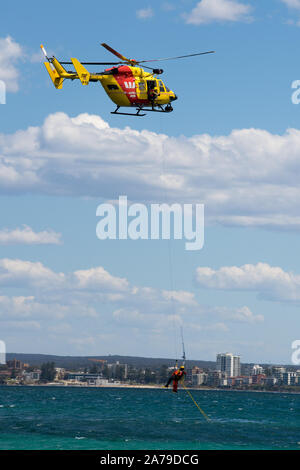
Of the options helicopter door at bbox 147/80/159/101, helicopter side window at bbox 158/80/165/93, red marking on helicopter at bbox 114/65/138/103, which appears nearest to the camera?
red marking on helicopter at bbox 114/65/138/103

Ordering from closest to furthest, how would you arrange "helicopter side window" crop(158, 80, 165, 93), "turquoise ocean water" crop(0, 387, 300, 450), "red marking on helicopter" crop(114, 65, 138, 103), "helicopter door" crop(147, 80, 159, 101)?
"red marking on helicopter" crop(114, 65, 138, 103)
"helicopter door" crop(147, 80, 159, 101)
"helicopter side window" crop(158, 80, 165, 93)
"turquoise ocean water" crop(0, 387, 300, 450)

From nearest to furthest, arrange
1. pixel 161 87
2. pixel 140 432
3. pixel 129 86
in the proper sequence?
1. pixel 129 86
2. pixel 161 87
3. pixel 140 432

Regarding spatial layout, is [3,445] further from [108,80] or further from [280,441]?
[108,80]

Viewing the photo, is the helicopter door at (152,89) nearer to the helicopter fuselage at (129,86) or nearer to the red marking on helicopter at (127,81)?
the helicopter fuselage at (129,86)

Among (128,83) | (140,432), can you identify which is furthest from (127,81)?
(140,432)

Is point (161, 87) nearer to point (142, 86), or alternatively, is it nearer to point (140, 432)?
point (142, 86)

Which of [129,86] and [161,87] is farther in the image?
[161,87]

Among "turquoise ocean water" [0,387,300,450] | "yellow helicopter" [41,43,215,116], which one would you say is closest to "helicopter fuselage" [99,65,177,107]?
"yellow helicopter" [41,43,215,116]

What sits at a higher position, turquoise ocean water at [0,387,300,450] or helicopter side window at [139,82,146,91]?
helicopter side window at [139,82,146,91]

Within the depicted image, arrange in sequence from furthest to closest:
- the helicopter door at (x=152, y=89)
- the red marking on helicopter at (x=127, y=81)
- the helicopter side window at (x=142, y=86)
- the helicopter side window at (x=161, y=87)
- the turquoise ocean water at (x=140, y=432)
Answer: the turquoise ocean water at (x=140, y=432) → the helicopter side window at (x=161, y=87) → the helicopter door at (x=152, y=89) → the helicopter side window at (x=142, y=86) → the red marking on helicopter at (x=127, y=81)

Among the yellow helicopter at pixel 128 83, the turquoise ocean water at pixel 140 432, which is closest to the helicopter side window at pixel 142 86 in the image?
the yellow helicopter at pixel 128 83

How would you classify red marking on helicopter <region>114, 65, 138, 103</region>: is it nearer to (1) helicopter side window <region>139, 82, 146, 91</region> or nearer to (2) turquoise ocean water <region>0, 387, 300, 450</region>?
(1) helicopter side window <region>139, 82, 146, 91</region>
